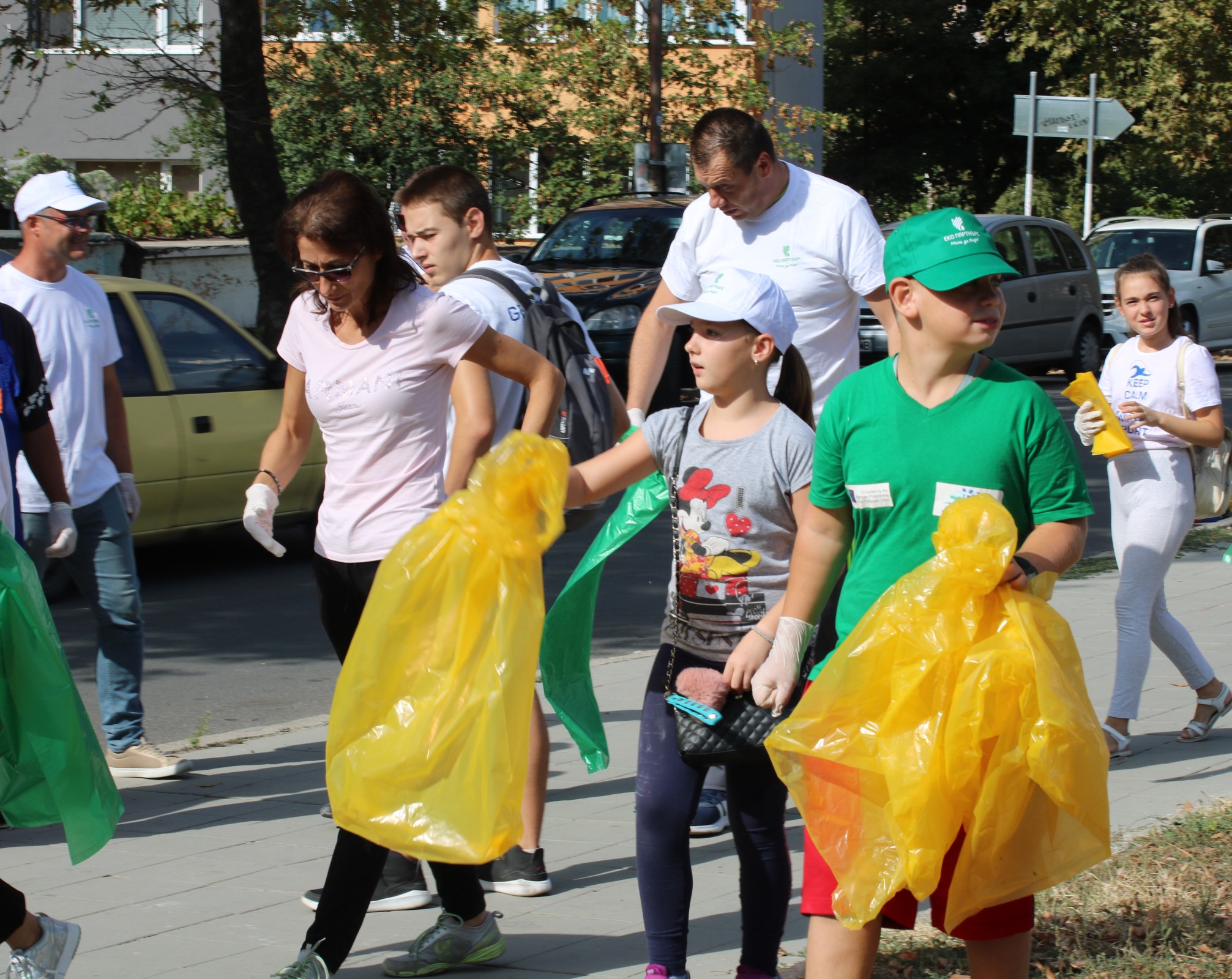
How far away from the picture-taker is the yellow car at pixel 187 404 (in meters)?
8.59

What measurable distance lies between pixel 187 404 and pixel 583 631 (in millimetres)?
5415

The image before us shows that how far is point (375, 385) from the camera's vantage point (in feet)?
12.3

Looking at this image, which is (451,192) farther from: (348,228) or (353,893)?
(353,893)

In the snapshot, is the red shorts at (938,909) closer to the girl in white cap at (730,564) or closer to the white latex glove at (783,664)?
the white latex glove at (783,664)

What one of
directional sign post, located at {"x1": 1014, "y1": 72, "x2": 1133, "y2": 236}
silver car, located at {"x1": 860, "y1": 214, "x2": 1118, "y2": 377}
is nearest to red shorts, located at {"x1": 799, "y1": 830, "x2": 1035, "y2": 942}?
silver car, located at {"x1": 860, "y1": 214, "x2": 1118, "y2": 377}

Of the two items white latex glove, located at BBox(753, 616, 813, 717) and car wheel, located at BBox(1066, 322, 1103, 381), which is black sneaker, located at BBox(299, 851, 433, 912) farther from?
car wheel, located at BBox(1066, 322, 1103, 381)

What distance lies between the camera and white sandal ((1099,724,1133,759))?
5574mm

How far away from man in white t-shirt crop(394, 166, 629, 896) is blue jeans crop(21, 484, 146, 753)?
5.50 ft

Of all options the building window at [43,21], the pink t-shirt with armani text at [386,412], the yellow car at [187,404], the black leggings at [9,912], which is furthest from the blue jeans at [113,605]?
the building window at [43,21]

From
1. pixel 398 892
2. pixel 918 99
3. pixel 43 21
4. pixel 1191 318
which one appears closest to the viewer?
pixel 398 892

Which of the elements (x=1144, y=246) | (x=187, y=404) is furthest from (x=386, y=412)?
(x=1144, y=246)

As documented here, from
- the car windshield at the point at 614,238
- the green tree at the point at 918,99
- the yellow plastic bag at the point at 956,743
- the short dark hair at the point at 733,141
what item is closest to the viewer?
the yellow plastic bag at the point at 956,743

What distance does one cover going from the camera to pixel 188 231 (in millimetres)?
24953

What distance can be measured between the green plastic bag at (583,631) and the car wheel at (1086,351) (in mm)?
16729
